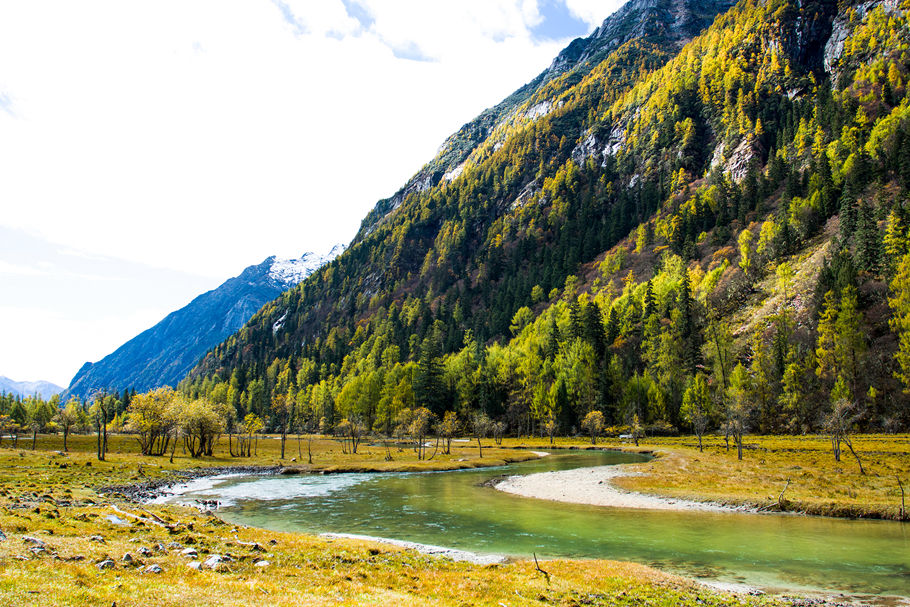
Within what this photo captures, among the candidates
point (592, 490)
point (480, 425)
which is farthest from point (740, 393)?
point (592, 490)

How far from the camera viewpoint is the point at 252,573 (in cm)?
1862

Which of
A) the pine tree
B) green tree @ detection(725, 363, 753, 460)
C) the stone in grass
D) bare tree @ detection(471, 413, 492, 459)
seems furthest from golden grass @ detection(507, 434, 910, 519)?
the stone in grass

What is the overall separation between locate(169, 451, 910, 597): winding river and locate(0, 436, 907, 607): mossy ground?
5452 mm

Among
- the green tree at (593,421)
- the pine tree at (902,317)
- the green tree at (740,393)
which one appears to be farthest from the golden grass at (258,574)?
the green tree at (593,421)

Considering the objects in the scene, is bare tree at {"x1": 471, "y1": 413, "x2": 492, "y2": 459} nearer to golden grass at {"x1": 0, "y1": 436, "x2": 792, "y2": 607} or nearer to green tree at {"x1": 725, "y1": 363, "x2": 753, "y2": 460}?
green tree at {"x1": 725, "y1": 363, "x2": 753, "y2": 460}

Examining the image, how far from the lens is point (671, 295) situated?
146m

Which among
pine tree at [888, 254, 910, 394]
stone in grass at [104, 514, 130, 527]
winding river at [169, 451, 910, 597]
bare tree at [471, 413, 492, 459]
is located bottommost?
bare tree at [471, 413, 492, 459]

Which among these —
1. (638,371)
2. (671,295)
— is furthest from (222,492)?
(671,295)

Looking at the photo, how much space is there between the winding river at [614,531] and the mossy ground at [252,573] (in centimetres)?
545

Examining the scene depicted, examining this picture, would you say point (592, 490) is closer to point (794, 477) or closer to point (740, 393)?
point (794, 477)

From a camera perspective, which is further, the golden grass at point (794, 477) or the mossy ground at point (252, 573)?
the golden grass at point (794, 477)

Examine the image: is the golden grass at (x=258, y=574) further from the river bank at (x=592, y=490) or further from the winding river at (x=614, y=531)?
the river bank at (x=592, y=490)

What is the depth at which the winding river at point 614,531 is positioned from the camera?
24.8 meters

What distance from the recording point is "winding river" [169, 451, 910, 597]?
2484 centimetres
